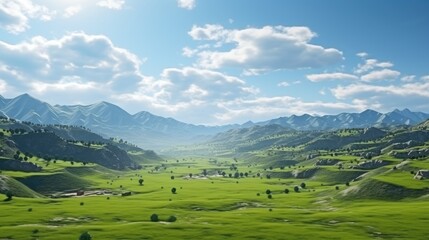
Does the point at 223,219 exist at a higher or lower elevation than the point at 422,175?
lower

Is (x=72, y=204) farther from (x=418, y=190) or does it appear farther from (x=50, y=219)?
(x=418, y=190)

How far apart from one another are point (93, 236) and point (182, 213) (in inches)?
1921

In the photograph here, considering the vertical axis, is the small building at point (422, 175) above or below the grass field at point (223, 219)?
above

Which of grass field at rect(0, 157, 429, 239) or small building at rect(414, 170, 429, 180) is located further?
small building at rect(414, 170, 429, 180)

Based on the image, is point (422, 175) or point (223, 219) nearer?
point (223, 219)

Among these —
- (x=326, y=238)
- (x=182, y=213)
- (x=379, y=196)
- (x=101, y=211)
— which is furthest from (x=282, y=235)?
(x=379, y=196)

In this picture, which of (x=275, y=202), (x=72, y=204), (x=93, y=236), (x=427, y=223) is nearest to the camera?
(x=93, y=236)

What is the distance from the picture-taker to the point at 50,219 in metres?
124

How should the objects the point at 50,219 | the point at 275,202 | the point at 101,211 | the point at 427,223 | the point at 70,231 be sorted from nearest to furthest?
the point at 70,231 < the point at 427,223 < the point at 50,219 < the point at 101,211 < the point at 275,202

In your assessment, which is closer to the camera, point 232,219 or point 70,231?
point 70,231

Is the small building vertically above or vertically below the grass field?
above

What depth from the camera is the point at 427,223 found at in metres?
110

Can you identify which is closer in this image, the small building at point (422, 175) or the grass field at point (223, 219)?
the grass field at point (223, 219)

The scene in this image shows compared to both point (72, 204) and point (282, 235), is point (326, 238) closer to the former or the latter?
point (282, 235)
